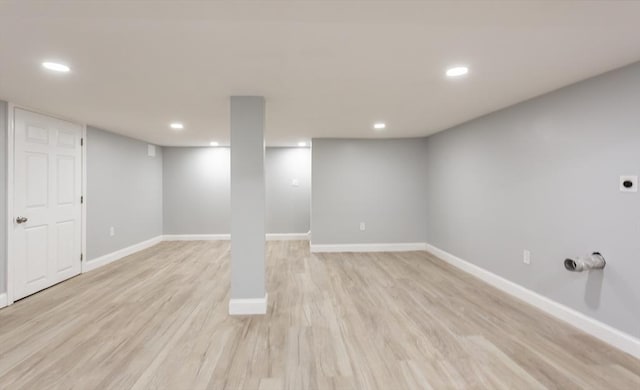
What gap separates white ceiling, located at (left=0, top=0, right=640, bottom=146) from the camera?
4.78ft

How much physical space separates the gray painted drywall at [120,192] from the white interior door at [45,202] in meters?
0.27

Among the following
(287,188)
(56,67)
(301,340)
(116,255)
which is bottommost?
(301,340)

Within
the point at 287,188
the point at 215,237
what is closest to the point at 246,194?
the point at 287,188

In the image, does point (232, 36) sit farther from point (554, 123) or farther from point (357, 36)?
point (554, 123)

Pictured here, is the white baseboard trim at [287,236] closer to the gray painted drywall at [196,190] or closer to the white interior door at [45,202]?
the gray painted drywall at [196,190]

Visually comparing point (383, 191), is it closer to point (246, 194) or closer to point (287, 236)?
point (287, 236)

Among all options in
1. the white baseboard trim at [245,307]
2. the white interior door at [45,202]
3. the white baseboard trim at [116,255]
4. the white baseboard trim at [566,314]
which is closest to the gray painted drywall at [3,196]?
the white interior door at [45,202]

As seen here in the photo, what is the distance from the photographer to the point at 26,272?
321 cm

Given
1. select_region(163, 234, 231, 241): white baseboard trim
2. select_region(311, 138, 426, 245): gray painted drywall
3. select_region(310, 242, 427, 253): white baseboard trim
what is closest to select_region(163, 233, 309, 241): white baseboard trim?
select_region(163, 234, 231, 241): white baseboard trim

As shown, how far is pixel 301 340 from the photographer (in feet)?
7.54

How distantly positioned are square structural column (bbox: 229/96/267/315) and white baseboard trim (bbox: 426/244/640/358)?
108 inches

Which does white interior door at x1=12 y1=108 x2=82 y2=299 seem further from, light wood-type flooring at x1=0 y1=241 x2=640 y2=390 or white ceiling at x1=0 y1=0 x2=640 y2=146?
white ceiling at x1=0 y1=0 x2=640 y2=146

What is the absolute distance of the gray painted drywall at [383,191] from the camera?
17.6ft

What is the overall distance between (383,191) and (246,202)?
326 cm
